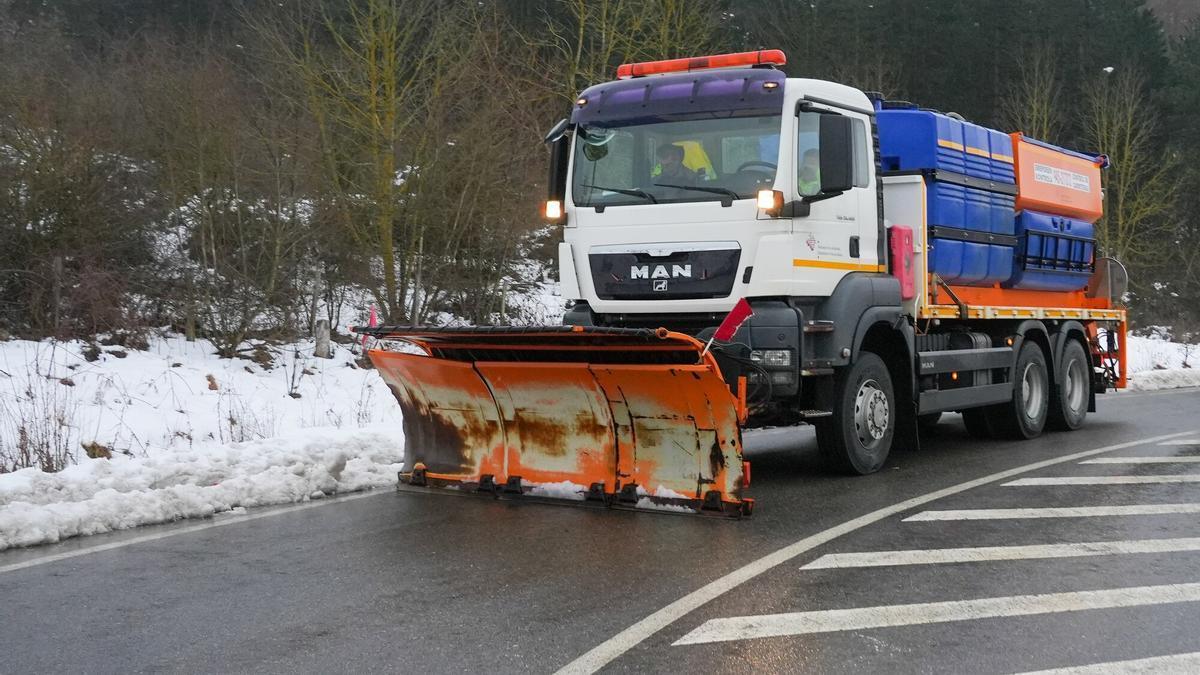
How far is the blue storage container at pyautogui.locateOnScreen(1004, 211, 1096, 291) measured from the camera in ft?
38.5

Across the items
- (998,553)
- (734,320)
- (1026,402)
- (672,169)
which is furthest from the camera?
(1026,402)

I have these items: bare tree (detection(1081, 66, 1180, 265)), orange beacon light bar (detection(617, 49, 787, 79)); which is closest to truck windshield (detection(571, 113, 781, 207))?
orange beacon light bar (detection(617, 49, 787, 79))

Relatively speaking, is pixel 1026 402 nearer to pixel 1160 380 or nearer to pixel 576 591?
pixel 576 591

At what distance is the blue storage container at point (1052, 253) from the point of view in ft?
38.5

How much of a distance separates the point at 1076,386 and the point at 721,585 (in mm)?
9109

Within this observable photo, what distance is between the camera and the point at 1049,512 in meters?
7.61

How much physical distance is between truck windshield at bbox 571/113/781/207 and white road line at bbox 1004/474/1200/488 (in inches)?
123

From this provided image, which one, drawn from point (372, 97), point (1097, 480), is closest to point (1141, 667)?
point (1097, 480)

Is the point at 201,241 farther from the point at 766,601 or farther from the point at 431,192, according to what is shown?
the point at 766,601

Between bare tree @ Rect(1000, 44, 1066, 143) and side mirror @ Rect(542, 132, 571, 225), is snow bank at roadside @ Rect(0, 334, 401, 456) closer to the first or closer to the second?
side mirror @ Rect(542, 132, 571, 225)

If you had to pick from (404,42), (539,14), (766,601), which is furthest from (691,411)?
(539,14)

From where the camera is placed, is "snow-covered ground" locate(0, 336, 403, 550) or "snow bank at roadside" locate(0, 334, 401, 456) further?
"snow bank at roadside" locate(0, 334, 401, 456)

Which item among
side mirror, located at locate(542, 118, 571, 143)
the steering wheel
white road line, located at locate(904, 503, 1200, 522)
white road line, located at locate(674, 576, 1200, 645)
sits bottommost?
white road line, located at locate(674, 576, 1200, 645)

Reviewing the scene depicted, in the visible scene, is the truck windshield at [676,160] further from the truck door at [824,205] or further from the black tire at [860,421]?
the black tire at [860,421]
